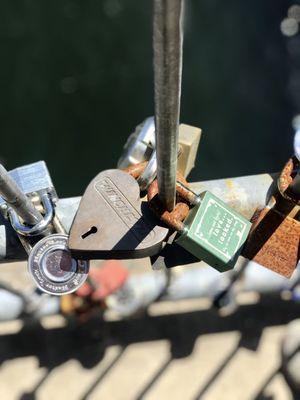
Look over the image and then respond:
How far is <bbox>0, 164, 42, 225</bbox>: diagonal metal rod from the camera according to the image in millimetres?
1521

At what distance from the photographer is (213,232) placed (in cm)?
188

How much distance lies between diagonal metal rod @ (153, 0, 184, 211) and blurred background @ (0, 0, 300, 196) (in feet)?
22.1

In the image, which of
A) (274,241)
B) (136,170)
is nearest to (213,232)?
(274,241)

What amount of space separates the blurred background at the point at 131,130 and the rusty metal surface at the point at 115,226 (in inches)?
102

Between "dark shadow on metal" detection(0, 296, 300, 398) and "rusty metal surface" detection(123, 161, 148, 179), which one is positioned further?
"dark shadow on metal" detection(0, 296, 300, 398)

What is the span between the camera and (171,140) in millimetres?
1278

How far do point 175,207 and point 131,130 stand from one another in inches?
269

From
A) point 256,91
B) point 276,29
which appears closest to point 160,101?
point 256,91

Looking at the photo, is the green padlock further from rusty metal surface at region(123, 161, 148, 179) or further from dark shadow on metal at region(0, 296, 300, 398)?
dark shadow on metal at region(0, 296, 300, 398)

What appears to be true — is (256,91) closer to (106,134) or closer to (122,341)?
(106,134)

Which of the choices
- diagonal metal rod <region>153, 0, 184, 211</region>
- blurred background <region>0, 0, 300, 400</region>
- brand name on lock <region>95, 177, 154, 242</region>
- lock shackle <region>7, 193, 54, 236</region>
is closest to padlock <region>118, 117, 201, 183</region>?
brand name on lock <region>95, 177, 154, 242</region>

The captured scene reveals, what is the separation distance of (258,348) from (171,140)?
13.0ft

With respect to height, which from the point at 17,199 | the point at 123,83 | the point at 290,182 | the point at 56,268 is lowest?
the point at 123,83

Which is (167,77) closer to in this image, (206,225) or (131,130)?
(206,225)
